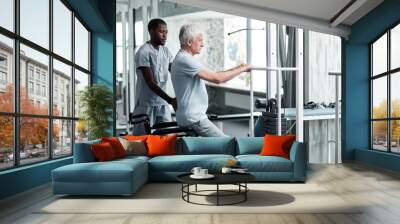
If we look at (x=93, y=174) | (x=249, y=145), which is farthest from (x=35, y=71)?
(x=249, y=145)

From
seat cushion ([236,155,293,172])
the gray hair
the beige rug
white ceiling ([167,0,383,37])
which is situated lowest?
the beige rug

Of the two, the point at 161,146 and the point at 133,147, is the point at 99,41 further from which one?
the point at 161,146

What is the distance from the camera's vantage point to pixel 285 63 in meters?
9.33

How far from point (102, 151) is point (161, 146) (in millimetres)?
1118

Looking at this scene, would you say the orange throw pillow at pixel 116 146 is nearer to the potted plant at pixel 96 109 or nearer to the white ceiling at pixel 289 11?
the potted plant at pixel 96 109

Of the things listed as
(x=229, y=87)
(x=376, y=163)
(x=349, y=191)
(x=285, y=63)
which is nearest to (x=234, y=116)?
(x=229, y=87)

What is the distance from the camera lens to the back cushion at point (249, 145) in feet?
21.1

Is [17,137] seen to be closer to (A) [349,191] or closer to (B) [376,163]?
(A) [349,191]

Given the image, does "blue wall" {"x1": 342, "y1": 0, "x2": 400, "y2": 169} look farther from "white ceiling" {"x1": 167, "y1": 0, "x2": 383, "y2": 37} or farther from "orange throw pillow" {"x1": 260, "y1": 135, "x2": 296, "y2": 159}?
"orange throw pillow" {"x1": 260, "y1": 135, "x2": 296, "y2": 159}

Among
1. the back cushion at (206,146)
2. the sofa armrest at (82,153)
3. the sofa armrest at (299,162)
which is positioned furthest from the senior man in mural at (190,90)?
the sofa armrest at (82,153)

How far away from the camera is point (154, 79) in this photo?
7906 mm

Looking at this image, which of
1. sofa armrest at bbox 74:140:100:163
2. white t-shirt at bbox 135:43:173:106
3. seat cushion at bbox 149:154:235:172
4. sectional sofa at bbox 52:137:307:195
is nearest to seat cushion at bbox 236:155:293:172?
sectional sofa at bbox 52:137:307:195

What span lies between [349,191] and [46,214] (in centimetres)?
351

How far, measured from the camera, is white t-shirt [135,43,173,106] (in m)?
7.86
